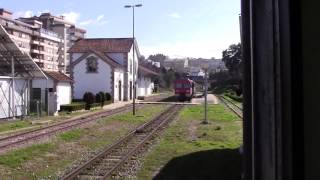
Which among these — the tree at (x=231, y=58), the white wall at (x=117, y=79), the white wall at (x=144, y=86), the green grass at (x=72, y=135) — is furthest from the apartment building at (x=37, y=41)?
the green grass at (x=72, y=135)

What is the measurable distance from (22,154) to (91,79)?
5078 cm

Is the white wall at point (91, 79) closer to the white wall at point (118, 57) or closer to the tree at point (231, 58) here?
the white wall at point (118, 57)

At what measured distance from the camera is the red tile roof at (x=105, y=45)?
75.9 m

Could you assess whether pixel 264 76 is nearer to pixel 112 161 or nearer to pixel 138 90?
pixel 112 161

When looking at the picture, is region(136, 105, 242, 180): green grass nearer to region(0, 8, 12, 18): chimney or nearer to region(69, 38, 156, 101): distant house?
region(69, 38, 156, 101): distant house

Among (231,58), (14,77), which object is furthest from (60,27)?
(14,77)

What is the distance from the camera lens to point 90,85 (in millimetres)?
68500

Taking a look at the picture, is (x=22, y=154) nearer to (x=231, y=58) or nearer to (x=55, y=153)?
(x=55, y=153)

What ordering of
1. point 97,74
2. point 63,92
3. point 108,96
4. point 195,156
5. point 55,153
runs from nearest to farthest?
1. point 195,156
2. point 55,153
3. point 63,92
4. point 108,96
5. point 97,74

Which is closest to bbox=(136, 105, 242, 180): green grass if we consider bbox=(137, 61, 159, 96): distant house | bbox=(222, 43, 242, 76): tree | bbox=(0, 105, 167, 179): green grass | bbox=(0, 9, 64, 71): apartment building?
bbox=(0, 105, 167, 179): green grass

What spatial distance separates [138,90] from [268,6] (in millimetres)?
83577

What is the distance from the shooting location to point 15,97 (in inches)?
1390

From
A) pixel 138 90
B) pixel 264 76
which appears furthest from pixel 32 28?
pixel 264 76

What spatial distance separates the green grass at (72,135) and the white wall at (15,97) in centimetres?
850
